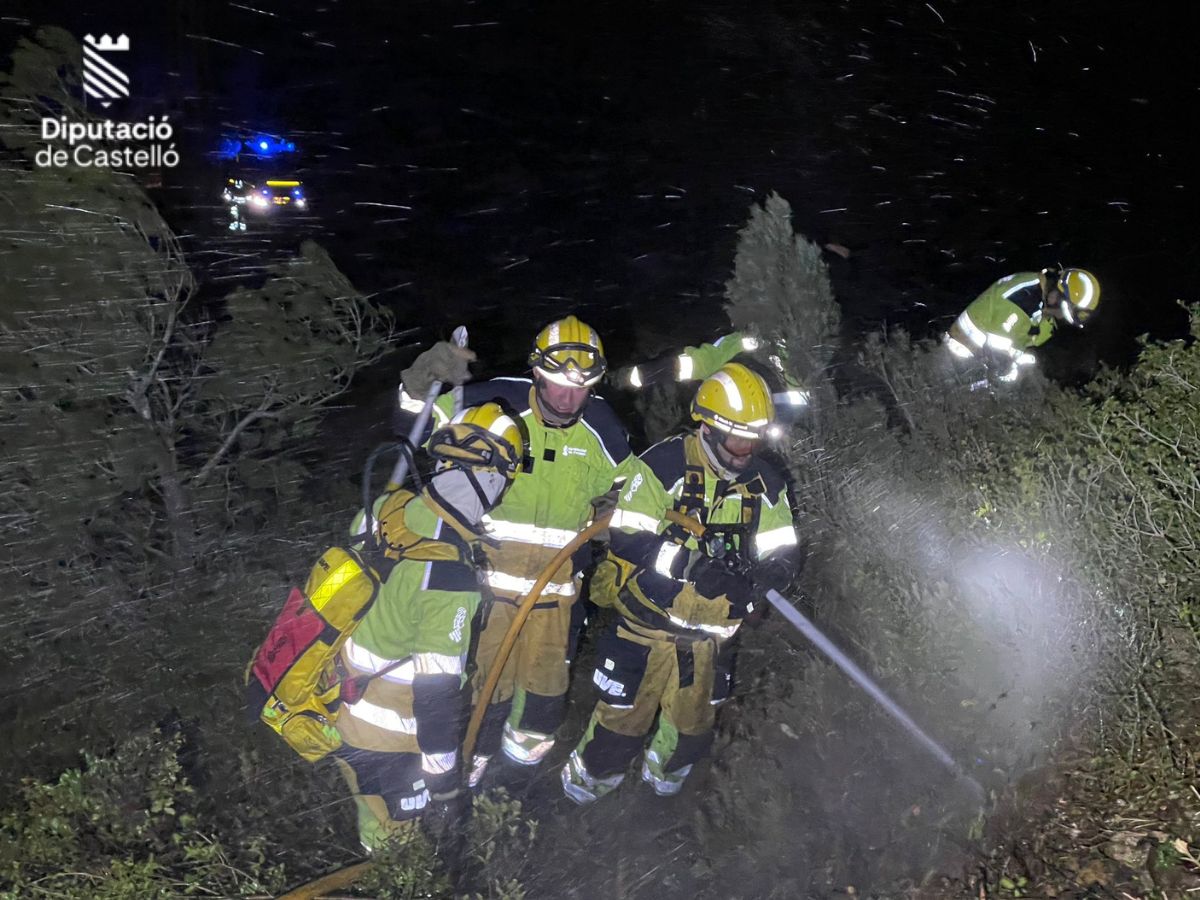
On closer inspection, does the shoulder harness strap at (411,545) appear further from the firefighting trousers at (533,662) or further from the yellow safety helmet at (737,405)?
the yellow safety helmet at (737,405)

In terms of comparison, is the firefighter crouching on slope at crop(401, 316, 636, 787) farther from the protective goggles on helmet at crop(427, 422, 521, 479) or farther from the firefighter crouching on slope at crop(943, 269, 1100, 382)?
the firefighter crouching on slope at crop(943, 269, 1100, 382)

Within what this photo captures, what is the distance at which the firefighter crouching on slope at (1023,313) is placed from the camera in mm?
6488

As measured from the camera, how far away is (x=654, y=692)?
186 inches

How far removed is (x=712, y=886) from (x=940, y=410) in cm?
330

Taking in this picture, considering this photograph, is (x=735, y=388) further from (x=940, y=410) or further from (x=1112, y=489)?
(x=940, y=410)

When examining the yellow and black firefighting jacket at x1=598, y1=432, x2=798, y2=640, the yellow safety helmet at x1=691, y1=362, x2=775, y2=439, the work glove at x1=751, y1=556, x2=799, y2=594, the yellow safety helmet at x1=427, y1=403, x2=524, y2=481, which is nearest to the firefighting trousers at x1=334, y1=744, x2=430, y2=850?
the yellow and black firefighting jacket at x1=598, y1=432, x2=798, y2=640

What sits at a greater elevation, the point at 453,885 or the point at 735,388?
the point at 735,388

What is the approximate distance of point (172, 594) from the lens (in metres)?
7.23

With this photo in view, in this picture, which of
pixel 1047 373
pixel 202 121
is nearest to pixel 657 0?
pixel 202 121

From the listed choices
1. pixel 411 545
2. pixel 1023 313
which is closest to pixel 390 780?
pixel 411 545

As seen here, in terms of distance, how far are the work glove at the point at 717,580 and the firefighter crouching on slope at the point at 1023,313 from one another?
3109mm

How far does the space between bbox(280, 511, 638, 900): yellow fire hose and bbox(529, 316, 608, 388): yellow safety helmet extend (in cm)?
70

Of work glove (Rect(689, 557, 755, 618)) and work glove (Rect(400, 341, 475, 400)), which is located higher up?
work glove (Rect(400, 341, 475, 400))

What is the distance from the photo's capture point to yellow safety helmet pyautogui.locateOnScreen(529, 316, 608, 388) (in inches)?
181
